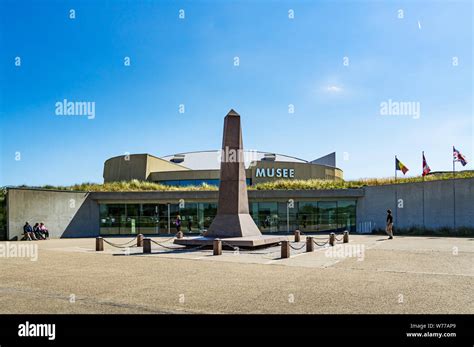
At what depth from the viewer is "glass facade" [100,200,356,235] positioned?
32844 mm

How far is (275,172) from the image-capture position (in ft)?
141

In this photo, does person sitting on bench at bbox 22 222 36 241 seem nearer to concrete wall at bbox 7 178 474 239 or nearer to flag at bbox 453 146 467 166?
concrete wall at bbox 7 178 474 239

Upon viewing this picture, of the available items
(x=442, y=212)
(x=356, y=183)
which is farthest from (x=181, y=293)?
(x=356, y=183)

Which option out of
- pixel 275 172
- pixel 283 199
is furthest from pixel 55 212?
pixel 275 172

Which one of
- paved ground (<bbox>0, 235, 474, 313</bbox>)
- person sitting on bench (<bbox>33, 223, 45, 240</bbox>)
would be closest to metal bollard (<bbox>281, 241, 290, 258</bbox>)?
paved ground (<bbox>0, 235, 474, 313</bbox>)

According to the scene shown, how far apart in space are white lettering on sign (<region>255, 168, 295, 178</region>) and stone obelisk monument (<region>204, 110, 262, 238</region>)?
21.6 meters

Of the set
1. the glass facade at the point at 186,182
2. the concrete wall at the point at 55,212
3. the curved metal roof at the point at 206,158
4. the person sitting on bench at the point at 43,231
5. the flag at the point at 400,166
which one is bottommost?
the person sitting on bench at the point at 43,231

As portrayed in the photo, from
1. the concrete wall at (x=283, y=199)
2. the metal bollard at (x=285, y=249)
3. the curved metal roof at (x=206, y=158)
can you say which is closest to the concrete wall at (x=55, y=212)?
the concrete wall at (x=283, y=199)

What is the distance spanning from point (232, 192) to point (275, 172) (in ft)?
75.3

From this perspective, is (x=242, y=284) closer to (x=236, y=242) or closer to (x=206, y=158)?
(x=236, y=242)

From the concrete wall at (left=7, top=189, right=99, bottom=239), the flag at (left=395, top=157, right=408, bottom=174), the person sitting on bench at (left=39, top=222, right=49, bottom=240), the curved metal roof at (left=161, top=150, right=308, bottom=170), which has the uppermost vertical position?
the curved metal roof at (left=161, top=150, right=308, bottom=170)

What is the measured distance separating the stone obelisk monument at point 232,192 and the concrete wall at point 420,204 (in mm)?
14150

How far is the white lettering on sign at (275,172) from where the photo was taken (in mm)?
42500

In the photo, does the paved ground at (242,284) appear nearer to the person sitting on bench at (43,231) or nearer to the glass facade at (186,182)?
the person sitting on bench at (43,231)
